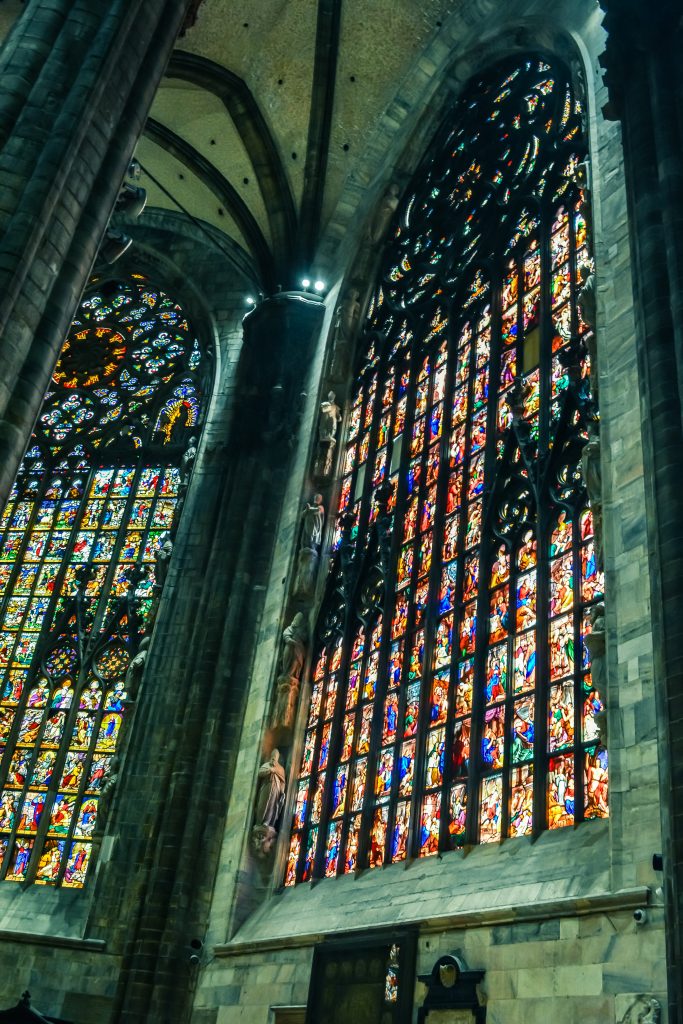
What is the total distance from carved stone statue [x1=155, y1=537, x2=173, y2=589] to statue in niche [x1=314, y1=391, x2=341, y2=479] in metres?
3.09

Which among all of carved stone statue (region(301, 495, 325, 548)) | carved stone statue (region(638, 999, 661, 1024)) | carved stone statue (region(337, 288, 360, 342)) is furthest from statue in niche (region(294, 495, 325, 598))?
carved stone statue (region(638, 999, 661, 1024))

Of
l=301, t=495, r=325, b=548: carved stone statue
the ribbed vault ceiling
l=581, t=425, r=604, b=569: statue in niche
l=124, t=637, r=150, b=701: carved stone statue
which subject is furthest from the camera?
the ribbed vault ceiling

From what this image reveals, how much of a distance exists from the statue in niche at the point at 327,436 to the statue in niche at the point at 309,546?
1.64ft

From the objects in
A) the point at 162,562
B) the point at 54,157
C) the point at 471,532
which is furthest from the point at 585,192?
the point at 162,562

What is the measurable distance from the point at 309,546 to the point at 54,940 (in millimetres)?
A: 6121

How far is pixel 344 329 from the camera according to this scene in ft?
56.3

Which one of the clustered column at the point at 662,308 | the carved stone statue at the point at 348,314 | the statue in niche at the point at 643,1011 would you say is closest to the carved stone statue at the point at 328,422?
the carved stone statue at the point at 348,314

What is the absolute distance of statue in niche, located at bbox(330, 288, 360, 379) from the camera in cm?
1695

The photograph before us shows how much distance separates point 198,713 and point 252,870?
2.53 meters

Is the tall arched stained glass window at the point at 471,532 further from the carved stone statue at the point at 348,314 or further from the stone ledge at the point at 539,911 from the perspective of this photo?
the stone ledge at the point at 539,911

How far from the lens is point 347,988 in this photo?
9.70 metres

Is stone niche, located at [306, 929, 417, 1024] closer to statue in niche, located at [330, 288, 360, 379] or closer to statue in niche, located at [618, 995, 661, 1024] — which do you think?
statue in niche, located at [618, 995, 661, 1024]

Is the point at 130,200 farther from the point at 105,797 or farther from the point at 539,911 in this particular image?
the point at 105,797

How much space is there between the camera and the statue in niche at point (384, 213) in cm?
1767
